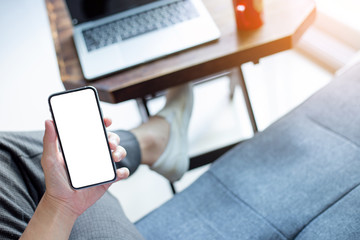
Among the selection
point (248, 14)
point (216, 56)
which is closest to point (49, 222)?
point (216, 56)

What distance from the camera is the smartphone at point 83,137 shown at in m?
0.78

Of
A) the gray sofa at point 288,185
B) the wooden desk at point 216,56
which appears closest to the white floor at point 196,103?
the gray sofa at point 288,185

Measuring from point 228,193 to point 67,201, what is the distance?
1.32 feet

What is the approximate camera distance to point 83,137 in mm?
797

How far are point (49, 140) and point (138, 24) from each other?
1.41 feet

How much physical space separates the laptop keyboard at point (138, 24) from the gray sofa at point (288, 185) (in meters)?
0.36

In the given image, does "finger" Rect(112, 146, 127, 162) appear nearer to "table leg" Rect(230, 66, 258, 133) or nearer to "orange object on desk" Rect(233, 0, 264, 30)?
"orange object on desk" Rect(233, 0, 264, 30)

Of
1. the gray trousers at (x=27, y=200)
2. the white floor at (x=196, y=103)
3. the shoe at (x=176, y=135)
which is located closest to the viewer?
the gray trousers at (x=27, y=200)

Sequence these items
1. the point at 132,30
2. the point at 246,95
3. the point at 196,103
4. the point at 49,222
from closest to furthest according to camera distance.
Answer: the point at 49,222, the point at 132,30, the point at 246,95, the point at 196,103

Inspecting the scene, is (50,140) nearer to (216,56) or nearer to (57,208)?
(57,208)

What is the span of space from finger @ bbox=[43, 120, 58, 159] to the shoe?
47 cm

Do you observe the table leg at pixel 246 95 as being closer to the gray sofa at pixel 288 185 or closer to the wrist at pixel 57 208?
the gray sofa at pixel 288 185

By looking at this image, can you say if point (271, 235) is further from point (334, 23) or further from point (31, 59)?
point (31, 59)

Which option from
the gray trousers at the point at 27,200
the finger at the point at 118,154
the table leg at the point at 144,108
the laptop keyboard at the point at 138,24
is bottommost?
the table leg at the point at 144,108
